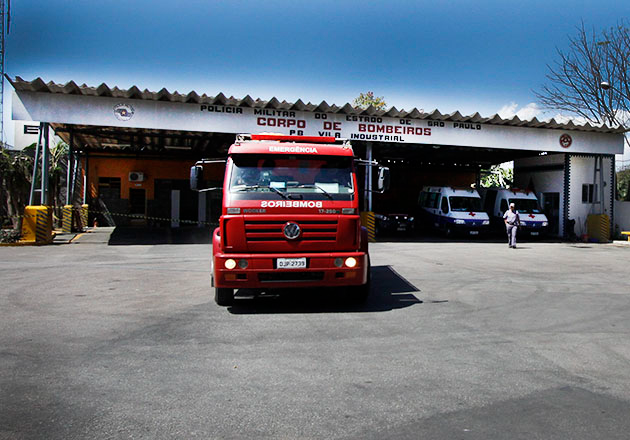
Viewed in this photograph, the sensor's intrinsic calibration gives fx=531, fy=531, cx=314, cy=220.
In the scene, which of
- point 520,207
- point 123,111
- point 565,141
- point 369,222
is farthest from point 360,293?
point 565,141

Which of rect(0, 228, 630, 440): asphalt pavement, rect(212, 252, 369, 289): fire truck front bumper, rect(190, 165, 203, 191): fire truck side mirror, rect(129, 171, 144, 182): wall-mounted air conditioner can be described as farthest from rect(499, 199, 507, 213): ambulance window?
rect(190, 165, 203, 191): fire truck side mirror

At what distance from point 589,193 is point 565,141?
10.5ft

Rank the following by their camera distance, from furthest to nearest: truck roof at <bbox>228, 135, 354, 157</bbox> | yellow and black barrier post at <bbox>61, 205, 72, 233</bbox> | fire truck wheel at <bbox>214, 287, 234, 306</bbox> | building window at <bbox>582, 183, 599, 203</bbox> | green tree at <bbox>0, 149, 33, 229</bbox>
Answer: building window at <bbox>582, 183, 599, 203</bbox> < green tree at <bbox>0, 149, 33, 229</bbox> < yellow and black barrier post at <bbox>61, 205, 72, 233</bbox> < truck roof at <bbox>228, 135, 354, 157</bbox> < fire truck wheel at <bbox>214, 287, 234, 306</bbox>

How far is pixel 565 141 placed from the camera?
79.5ft

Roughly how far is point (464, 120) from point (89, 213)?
20278mm

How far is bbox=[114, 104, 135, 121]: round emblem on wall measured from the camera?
19.0 metres

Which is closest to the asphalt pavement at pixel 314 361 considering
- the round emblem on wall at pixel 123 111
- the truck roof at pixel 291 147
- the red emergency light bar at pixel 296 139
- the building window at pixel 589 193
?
the truck roof at pixel 291 147

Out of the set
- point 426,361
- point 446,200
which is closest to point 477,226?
point 446,200

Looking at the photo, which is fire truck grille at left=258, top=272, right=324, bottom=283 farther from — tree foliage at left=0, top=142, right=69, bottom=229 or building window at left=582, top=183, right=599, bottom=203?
building window at left=582, top=183, right=599, bottom=203

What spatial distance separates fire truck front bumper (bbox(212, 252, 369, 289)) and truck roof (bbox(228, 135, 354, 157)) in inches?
63.7

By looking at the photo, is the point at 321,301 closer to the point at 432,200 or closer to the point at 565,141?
the point at 432,200

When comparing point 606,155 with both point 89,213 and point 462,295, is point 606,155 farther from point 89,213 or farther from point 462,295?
point 89,213

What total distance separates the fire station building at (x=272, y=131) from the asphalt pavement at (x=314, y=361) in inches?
Result: 249

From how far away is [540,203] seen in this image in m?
27.2
